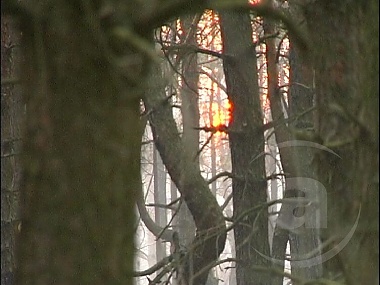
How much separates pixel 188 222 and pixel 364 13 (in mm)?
10674

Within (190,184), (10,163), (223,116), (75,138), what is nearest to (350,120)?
(75,138)

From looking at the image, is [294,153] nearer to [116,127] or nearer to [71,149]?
[116,127]

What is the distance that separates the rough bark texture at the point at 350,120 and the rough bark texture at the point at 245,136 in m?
4.71

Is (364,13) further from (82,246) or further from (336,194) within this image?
(82,246)

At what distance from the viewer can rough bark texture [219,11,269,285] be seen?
862cm

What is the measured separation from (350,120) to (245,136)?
5286 millimetres

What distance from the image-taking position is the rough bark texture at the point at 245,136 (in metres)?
8.62

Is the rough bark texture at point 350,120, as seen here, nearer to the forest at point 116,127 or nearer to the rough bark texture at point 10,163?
the forest at point 116,127

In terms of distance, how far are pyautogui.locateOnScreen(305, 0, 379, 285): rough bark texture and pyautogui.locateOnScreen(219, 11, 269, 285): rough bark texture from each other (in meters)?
4.71

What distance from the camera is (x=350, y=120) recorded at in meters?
3.34

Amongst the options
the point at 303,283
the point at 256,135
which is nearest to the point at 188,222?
the point at 256,135

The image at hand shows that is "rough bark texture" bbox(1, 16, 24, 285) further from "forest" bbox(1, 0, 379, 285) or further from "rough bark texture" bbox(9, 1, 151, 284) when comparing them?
"rough bark texture" bbox(9, 1, 151, 284)

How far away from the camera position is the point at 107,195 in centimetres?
303

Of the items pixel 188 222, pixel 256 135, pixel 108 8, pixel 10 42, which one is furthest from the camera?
pixel 188 222
